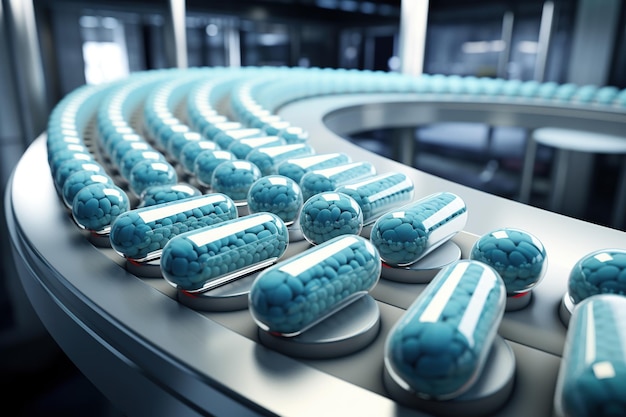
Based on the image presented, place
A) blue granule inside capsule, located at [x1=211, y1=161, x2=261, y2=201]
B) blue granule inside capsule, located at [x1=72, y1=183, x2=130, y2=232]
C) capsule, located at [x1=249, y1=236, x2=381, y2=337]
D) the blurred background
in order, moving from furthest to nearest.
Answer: the blurred background < blue granule inside capsule, located at [x1=211, y1=161, x2=261, y2=201] < blue granule inside capsule, located at [x1=72, y1=183, x2=130, y2=232] < capsule, located at [x1=249, y1=236, x2=381, y2=337]

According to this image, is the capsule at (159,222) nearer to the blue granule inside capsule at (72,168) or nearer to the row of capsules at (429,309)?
the row of capsules at (429,309)

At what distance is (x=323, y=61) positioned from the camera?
657 cm

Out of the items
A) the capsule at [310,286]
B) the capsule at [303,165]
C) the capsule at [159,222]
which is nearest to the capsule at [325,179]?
the capsule at [303,165]

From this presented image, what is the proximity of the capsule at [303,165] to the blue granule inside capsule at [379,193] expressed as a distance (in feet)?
0.42

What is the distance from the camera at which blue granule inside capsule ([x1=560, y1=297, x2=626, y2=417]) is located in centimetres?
32

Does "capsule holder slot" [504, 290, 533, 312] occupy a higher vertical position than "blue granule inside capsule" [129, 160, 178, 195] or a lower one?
lower

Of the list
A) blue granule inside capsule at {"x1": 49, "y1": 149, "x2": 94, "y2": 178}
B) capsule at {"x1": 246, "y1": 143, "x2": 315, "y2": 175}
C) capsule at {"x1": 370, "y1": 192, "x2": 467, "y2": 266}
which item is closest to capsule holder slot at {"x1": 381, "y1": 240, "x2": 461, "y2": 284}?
capsule at {"x1": 370, "y1": 192, "x2": 467, "y2": 266}

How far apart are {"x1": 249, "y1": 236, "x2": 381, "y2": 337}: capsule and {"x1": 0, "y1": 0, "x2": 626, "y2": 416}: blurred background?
2.12 meters

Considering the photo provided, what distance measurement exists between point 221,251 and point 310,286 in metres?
0.13

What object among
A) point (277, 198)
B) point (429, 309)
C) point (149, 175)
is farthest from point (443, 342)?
point (149, 175)

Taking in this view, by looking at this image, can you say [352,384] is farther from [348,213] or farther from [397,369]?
[348,213]

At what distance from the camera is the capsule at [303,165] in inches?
32.6

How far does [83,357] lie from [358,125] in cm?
201

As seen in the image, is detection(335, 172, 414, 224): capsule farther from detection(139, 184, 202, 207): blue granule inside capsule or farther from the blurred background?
the blurred background
